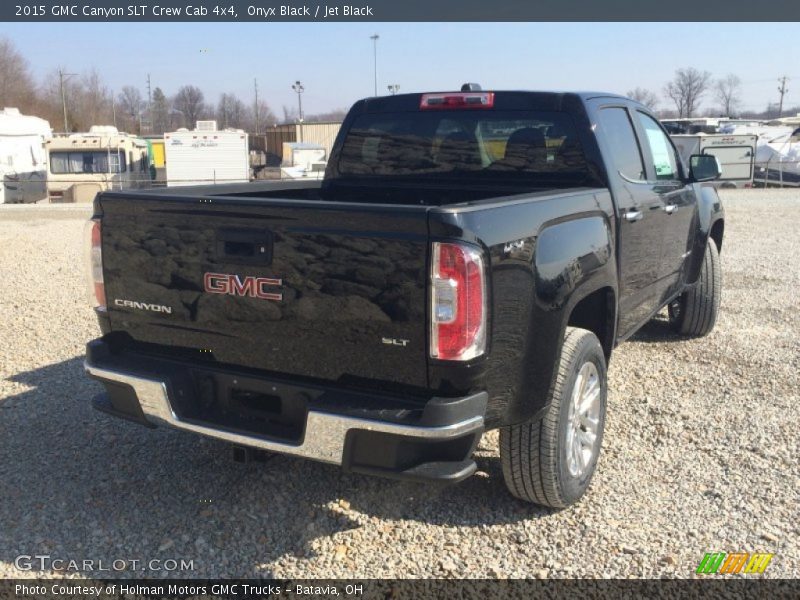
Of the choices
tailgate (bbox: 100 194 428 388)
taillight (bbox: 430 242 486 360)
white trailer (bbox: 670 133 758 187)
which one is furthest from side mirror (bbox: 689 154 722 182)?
white trailer (bbox: 670 133 758 187)

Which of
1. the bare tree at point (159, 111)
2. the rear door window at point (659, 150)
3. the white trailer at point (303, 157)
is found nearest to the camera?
Result: the rear door window at point (659, 150)

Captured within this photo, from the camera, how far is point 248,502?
11.8 feet

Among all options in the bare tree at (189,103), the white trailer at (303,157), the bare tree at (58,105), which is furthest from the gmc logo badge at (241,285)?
the bare tree at (189,103)

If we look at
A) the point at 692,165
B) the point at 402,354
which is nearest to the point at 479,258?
the point at 402,354

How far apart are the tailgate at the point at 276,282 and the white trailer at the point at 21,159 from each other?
24019mm

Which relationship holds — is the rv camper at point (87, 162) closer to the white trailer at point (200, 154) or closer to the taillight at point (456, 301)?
the white trailer at point (200, 154)

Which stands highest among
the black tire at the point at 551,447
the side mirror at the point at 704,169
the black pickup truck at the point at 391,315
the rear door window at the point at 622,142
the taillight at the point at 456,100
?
the taillight at the point at 456,100

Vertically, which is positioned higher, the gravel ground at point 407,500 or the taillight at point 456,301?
the taillight at point 456,301

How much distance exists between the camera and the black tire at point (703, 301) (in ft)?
20.6

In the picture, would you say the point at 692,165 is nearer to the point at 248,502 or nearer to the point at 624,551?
the point at 624,551

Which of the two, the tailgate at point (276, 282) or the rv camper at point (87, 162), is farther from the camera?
the rv camper at point (87, 162)

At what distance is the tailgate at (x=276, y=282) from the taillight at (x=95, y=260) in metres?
0.05

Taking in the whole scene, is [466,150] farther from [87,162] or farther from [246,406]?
[87,162]

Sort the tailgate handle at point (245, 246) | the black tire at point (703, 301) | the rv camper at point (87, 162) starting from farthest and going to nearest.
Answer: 1. the rv camper at point (87, 162)
2. the black tire at point (703, 301)
3. the tailgate handle at point (245, 246)
